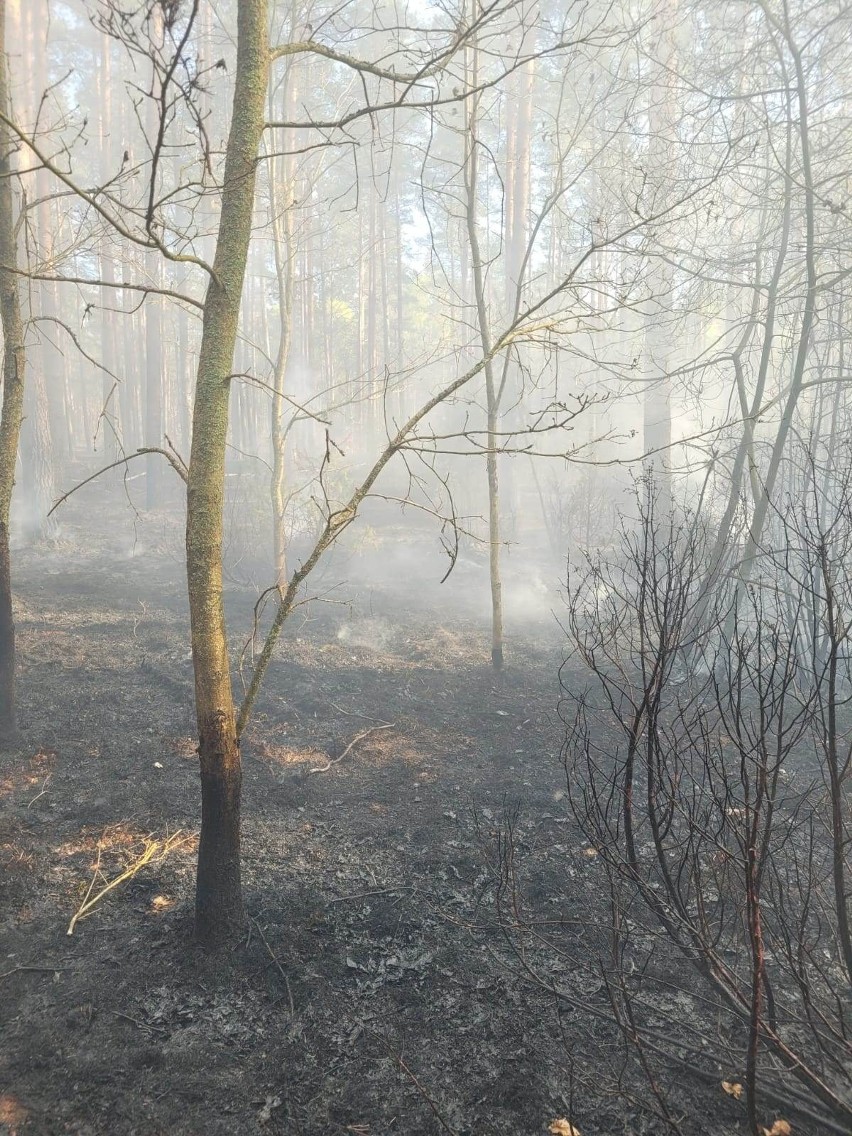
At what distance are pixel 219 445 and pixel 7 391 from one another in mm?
3328

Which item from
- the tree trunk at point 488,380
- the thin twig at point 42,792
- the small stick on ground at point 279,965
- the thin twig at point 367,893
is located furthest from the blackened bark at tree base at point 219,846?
the tree trunk at point 488,380

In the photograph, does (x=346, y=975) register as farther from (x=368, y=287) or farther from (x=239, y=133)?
(x=368, y=287)

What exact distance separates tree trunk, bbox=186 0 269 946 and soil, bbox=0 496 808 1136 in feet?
2.42

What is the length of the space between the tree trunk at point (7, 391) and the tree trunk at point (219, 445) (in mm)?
2852

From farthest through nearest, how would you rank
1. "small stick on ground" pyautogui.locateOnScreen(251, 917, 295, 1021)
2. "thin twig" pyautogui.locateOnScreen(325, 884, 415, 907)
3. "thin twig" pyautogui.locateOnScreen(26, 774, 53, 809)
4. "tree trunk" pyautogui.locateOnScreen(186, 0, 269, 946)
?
"thin twig" pyautogui.locateOnScreen(26, 774, 53, 809)
"thin twig" pyautogui.locateOnScreen(325, 884, 415, 907)
"small stick on ground" pyautogui.locateOnScreen(251, 917, 295, 1021)
"tree trunk" pyautogui.locateOnScreen(186, 0, 269, 946)

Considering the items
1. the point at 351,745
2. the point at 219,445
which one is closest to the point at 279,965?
the point at 219,445

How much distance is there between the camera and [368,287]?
2741cm

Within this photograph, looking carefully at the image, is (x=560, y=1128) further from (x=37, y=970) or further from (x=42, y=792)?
(x=42, y=792)

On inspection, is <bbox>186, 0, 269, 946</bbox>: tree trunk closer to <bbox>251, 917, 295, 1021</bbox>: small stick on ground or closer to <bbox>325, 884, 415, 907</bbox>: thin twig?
<bbox>251, 917, 295, 1021</bbox>: small stick on ground

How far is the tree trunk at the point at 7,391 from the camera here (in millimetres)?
5445

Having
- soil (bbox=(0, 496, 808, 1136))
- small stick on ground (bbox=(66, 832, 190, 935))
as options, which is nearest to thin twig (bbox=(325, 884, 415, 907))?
soil (bbox=(0, 496, 808, 1136))

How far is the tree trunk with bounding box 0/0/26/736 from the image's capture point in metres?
5.45

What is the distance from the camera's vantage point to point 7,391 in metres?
5.71

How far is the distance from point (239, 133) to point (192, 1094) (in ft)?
14.9
